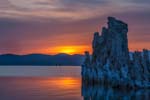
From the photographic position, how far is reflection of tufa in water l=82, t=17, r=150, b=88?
87.2m

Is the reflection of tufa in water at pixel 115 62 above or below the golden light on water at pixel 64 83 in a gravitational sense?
above

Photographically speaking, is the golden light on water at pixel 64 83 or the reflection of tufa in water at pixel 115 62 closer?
the reflection of tufa in water at pixel 115 62

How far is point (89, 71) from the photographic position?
98.2m

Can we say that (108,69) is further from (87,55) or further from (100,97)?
(100,97)

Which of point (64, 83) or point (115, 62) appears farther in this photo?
point (64, 83)

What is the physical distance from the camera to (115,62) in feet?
301

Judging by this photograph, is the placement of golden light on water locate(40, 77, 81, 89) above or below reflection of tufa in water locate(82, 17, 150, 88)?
below

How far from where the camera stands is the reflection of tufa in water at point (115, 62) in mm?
87188

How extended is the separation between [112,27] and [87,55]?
11.1m

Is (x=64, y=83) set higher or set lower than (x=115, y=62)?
lower

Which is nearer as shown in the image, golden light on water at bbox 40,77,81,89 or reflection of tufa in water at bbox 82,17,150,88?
reflection of tufa in water at bbox 82,17,150,88

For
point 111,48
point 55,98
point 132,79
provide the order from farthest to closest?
point 111,48 → point 132,79 → point 55,98

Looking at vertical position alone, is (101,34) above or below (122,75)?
above

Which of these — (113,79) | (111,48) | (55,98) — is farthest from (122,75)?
(55,98)
